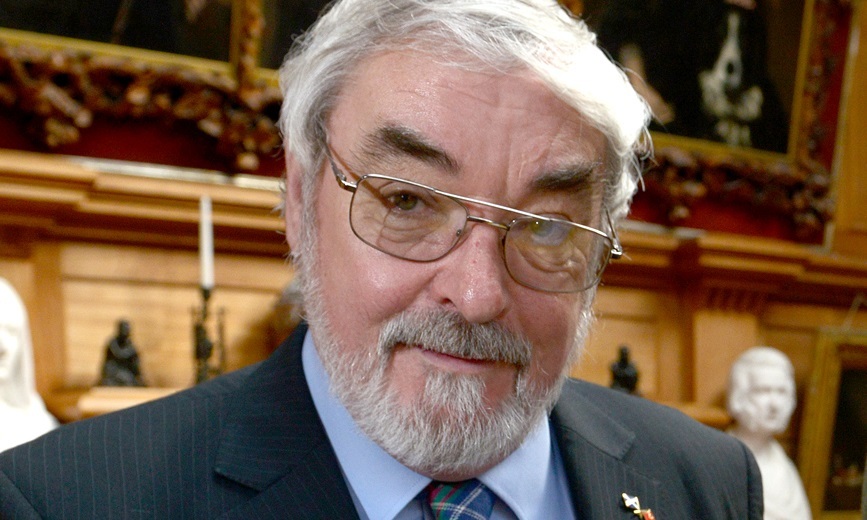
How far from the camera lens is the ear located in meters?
1.91

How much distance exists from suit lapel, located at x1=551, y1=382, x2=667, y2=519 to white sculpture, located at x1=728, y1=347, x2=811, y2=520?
271 centimetres

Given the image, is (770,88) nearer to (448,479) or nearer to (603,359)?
(603,359)

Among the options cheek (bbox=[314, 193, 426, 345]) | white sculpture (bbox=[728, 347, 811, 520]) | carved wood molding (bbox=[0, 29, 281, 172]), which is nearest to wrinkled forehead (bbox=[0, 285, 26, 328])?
carved wood molding (bbox=[0, 29, 281, 172])

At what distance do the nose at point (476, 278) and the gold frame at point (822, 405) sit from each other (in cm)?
396

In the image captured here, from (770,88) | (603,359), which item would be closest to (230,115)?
(603,359)

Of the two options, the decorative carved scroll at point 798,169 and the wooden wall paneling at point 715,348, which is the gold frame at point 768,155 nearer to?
the decorative carved scroll at point 798,169

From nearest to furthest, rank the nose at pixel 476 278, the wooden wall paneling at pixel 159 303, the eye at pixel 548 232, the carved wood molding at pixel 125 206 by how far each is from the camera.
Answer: the nose at pixel 476 278 < the eye at pixel 548 232 < the carved wood molding at pixel 125 206 < the wooden wall paneling at pixel 159 303

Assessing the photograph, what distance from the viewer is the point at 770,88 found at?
518 centimetres

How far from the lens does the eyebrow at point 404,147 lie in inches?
64.2

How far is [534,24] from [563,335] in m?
0.54

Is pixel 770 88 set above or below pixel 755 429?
above

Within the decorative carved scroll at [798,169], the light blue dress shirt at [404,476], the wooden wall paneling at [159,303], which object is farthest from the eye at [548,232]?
the decorative carved scroll at [798,169]

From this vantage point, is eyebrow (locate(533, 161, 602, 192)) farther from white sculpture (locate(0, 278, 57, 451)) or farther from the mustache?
white sculpture (locate(0, 278, 57, 451))

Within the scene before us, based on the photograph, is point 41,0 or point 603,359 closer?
point 41,0
